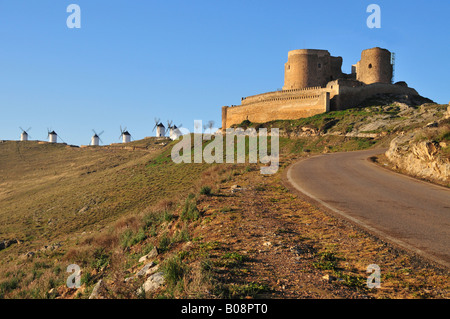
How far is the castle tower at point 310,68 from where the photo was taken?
66.0m

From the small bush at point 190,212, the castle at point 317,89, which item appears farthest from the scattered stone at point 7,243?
the castle at point 317,89

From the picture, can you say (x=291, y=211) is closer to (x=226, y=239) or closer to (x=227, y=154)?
(x=226, y=239)

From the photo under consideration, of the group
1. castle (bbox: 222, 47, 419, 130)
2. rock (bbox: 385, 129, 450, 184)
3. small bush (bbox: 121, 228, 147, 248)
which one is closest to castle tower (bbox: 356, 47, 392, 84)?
castle (bbox: 222, 47, 419, 130)

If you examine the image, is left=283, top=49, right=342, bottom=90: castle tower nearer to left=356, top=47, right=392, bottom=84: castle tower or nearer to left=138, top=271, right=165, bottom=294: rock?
left=356, top=47, right=392, bottom=84: castle tower

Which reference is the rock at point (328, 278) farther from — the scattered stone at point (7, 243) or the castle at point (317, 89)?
the castle at point (317, 89)

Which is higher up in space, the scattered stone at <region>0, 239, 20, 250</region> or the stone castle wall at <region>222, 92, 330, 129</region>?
the stone castle wall at <region>222, 92, 330, 129</region>

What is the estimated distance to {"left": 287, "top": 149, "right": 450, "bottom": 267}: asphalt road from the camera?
24.9 feet

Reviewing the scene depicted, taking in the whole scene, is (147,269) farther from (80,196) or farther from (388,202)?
(80,196)

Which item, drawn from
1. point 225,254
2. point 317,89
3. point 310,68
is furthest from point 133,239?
point 310,68

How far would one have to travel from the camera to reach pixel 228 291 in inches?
208

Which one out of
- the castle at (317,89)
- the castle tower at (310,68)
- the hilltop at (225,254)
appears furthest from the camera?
the castle tower at (310,68)

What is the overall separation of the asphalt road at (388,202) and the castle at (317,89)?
3977cm

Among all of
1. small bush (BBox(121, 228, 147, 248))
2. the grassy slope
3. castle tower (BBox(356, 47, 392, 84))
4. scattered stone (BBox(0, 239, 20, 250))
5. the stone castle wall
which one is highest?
castle tower (BBox(356, 47, 392, 84))

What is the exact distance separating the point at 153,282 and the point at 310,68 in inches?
2559
